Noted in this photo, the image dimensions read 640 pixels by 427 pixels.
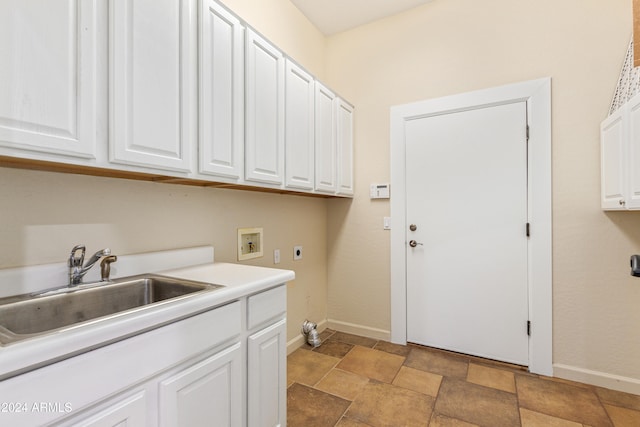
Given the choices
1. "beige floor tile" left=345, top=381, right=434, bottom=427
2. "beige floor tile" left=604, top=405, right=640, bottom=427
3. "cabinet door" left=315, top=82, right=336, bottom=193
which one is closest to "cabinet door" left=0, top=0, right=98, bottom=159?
"cabinet door" left=315, top=82, right=336, bottom=193

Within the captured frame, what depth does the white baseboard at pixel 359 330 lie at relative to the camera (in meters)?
2.80

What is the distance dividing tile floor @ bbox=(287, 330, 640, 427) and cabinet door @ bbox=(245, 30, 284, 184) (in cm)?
144

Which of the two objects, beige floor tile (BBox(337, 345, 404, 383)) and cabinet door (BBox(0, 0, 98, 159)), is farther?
beige floor tile (BBox(337, 345, 404, 383))

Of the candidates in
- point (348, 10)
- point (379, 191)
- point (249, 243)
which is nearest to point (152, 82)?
point (249, 243)

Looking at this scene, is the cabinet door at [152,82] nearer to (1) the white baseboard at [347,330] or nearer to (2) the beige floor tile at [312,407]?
(2) the beige floor tile at [312,407]

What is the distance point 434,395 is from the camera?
1939 millimetres

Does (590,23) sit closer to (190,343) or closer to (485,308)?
(485,308)

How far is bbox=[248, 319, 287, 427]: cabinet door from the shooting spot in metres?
1.30

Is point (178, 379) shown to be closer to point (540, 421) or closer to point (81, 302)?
point (81, 302)

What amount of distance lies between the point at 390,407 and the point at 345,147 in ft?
6.77

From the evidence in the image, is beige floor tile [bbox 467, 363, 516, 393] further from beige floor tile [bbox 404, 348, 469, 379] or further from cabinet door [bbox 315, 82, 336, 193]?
cabinet door [bbox 315, 82, 336, 193]

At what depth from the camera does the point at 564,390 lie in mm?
1983

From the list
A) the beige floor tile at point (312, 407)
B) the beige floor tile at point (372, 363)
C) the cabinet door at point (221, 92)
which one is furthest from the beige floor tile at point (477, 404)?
the cabinet door at point (221, 92)

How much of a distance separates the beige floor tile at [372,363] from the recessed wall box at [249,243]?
3.67ft
